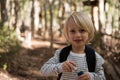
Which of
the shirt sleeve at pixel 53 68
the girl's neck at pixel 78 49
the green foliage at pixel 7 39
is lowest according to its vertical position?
the green foliage at pixel 7 39

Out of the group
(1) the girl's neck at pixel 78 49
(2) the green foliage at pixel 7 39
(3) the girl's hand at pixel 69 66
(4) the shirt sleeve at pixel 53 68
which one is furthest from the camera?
(2) the green foliage at pixel 7 39

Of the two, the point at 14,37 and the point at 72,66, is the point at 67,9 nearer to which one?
the point at 14,37

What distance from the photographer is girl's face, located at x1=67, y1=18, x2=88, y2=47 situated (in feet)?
11.1

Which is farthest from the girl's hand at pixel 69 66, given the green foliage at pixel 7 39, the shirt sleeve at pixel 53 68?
the green foliage at pixel 7 39

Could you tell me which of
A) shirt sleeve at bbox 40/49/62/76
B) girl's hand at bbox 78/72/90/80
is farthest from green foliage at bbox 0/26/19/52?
girl's hand at bbox 78/72/90/80

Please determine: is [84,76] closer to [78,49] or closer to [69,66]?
[69,66]

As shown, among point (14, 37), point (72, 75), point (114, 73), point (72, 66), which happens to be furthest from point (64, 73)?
point (14, 37)

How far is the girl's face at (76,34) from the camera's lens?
3.39 metres

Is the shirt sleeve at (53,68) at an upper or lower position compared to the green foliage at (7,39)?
upper

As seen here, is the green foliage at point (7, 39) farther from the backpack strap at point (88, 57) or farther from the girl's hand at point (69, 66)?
the girl's hand at point (69, 66)

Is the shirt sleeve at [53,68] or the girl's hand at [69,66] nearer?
the girl's hand at [69,66]

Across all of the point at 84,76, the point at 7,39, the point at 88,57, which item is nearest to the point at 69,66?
the point at 84,76

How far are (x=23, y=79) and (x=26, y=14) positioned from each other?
4192 centimetres

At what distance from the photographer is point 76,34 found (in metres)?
3.40
